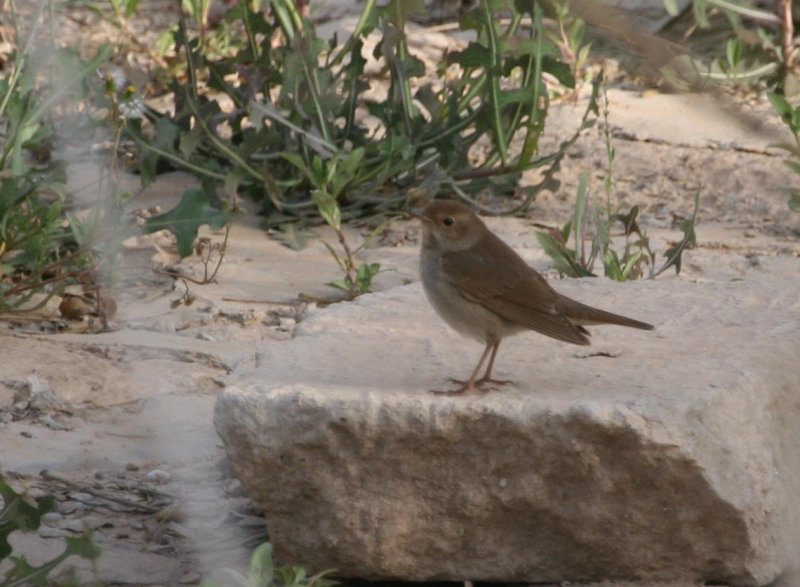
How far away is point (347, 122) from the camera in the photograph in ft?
23.7

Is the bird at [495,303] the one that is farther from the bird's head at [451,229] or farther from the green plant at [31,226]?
the green plant at [31,226]

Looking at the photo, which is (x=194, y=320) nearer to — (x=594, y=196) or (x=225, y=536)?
(x=225, y=536)

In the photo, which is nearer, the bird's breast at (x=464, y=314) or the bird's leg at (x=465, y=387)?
the bird's leg at (x=465, y=387)

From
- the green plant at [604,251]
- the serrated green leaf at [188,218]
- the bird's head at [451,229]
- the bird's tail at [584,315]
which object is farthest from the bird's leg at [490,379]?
the serrated green leaf at [188,218]

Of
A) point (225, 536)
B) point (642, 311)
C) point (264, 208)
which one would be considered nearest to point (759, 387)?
point (642, 311)

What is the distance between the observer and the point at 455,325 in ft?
13.0

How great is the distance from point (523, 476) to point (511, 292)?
72 centimetres

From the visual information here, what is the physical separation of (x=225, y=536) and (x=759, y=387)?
1618 millimetres

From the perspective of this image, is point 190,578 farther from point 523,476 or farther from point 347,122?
point 347,122

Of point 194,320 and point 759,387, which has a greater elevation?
point 759,387

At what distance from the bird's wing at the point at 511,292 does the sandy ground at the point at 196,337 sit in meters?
0.73

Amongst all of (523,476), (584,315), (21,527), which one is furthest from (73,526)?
(584,315)

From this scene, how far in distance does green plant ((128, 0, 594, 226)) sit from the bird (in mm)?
2524

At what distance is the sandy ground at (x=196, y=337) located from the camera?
391 centimetres
